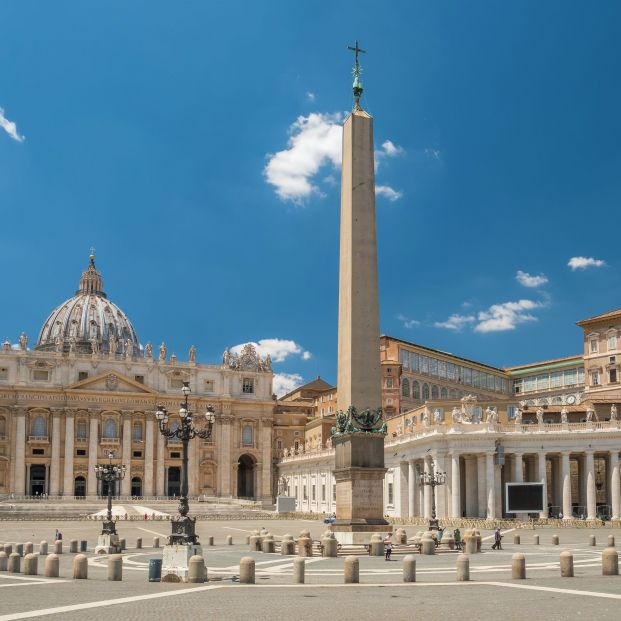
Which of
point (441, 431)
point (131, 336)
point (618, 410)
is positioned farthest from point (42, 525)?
point (131, 336)

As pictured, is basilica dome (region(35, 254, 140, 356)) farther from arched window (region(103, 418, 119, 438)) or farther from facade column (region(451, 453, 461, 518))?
facade column (region(451, 453, 461, 518))

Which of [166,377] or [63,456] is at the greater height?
[166,377]

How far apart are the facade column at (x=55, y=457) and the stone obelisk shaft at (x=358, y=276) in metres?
81.7

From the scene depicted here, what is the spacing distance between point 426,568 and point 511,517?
110 ft

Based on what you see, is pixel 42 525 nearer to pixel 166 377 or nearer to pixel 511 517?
pixel 511 517

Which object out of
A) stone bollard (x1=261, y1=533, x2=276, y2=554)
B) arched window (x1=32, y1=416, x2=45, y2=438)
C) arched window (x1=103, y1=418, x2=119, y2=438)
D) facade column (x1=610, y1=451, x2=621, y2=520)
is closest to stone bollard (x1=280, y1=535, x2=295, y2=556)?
stone bollard (x1=261, y1=533, x2=276, y2=554)

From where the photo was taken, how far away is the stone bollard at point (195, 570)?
22.3 metres

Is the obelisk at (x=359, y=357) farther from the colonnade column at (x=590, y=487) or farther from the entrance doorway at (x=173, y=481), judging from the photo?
the entrance doorway at (x=173, y=481)

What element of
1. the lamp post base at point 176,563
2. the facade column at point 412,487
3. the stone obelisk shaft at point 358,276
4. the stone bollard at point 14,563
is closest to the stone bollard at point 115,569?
the lamp post base at point 176,563

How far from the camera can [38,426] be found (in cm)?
10800

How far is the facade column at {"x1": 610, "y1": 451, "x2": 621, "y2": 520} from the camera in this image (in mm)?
56844

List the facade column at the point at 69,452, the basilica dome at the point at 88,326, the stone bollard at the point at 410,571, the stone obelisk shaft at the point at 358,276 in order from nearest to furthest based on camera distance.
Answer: the stone bollard at the point at 410,571
the stone obelisk shaft at the point at 358,276
the facade column at the point at 69,452
the basilica dome at the point at 88,326

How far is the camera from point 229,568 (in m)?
27.2

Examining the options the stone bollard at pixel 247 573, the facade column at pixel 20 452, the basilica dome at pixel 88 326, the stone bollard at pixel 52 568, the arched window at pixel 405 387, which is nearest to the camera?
the stone bollard at pixel 247 573
